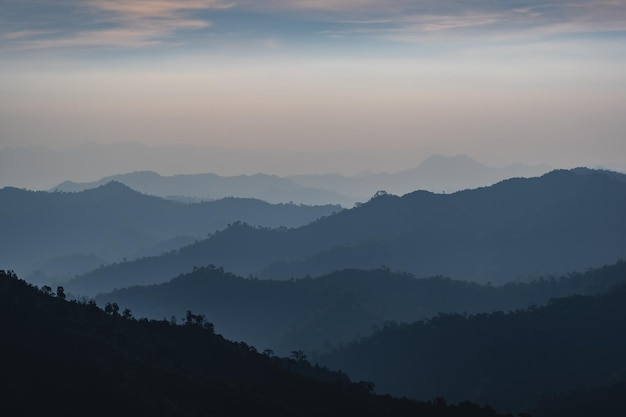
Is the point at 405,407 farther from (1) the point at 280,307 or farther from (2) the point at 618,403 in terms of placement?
(1) the point at 280,307

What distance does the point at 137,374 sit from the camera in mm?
74188

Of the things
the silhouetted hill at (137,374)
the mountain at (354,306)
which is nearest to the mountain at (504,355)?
the mountain at (354,306)

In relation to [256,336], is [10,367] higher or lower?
higher

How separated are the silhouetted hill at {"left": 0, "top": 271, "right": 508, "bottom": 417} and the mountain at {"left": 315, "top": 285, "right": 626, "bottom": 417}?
44.2m

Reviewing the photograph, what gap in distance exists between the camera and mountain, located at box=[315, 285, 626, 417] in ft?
422

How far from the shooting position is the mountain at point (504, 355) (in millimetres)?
128500

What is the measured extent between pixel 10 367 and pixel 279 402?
21692 millimetres

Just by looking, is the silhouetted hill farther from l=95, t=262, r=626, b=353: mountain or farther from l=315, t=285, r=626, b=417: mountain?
l=95, t=262, r=626, b=353: mountain

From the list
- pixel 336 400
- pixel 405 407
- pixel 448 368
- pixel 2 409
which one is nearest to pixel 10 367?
pixel 2 409

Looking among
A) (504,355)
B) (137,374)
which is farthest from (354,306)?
(137,374)

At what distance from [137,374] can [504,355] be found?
2990 inches

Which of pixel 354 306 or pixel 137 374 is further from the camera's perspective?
pixel 354 306

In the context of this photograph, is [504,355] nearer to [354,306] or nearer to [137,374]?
[354,306]

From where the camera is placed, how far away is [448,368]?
139625 mm
